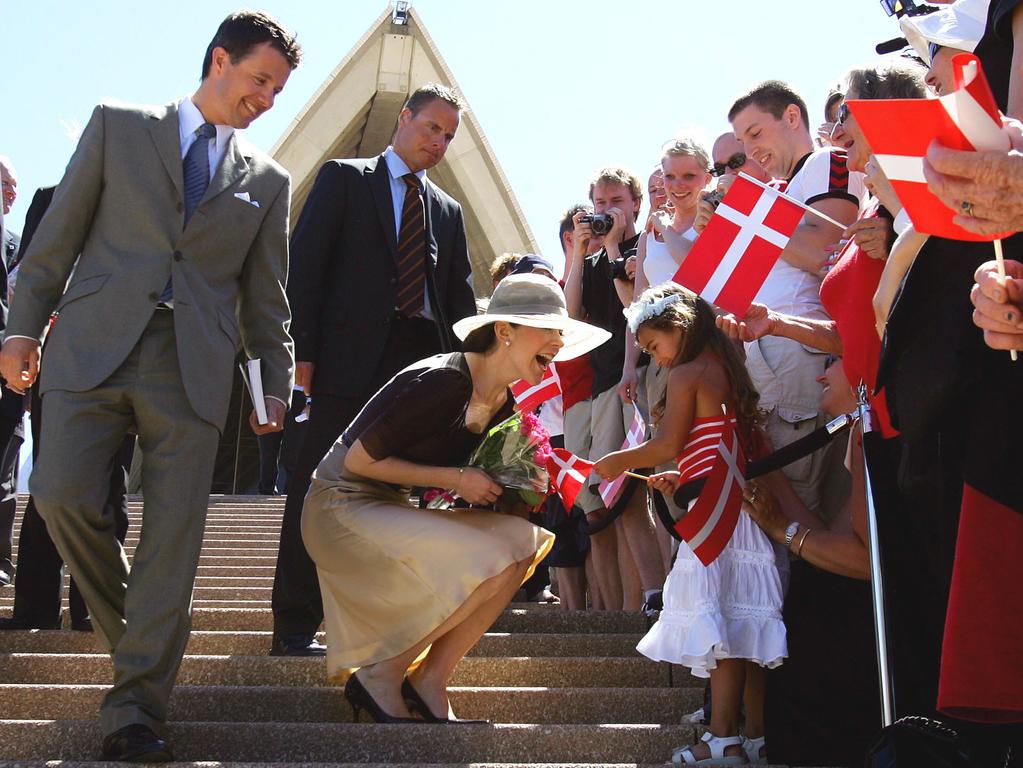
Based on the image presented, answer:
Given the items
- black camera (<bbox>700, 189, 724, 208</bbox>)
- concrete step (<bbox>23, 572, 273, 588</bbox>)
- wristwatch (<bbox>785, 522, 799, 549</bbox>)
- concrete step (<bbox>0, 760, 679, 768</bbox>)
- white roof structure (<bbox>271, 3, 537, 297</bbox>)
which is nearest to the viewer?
concrete step (<bbox>0, 760, 679, 768</bbox>)

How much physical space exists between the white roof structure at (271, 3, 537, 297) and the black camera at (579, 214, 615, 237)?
430 inches

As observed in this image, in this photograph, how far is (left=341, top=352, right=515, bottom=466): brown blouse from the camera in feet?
13.3

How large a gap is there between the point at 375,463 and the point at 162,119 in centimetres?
118

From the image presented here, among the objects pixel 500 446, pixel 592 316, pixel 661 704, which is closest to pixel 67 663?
pixel 500 446

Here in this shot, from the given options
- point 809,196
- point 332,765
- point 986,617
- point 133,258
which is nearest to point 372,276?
point 133,258

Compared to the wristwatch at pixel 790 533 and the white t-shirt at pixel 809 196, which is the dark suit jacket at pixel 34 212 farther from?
the wristwatch at pixel 790 533

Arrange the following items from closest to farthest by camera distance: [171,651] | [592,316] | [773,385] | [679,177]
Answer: [171,651] < [773,385] < [679,177] < [592,316]

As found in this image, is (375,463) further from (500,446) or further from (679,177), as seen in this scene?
(679,177)

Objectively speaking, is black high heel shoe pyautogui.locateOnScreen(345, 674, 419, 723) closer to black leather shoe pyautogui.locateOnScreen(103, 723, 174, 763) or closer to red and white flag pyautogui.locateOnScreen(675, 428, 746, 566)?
black leather shoe pyautogui.locateOnScreen(103, 723, 174, 763)

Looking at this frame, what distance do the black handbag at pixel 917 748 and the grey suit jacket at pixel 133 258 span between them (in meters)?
2.16

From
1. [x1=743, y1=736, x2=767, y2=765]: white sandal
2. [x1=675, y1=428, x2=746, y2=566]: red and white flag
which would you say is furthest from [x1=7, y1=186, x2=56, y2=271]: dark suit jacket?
[x1=743, y1=736, x2=767, y2=765]: white sandal

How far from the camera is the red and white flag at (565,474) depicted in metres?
4.25

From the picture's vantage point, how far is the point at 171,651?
3.60 m

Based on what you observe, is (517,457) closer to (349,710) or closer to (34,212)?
(349,710)
